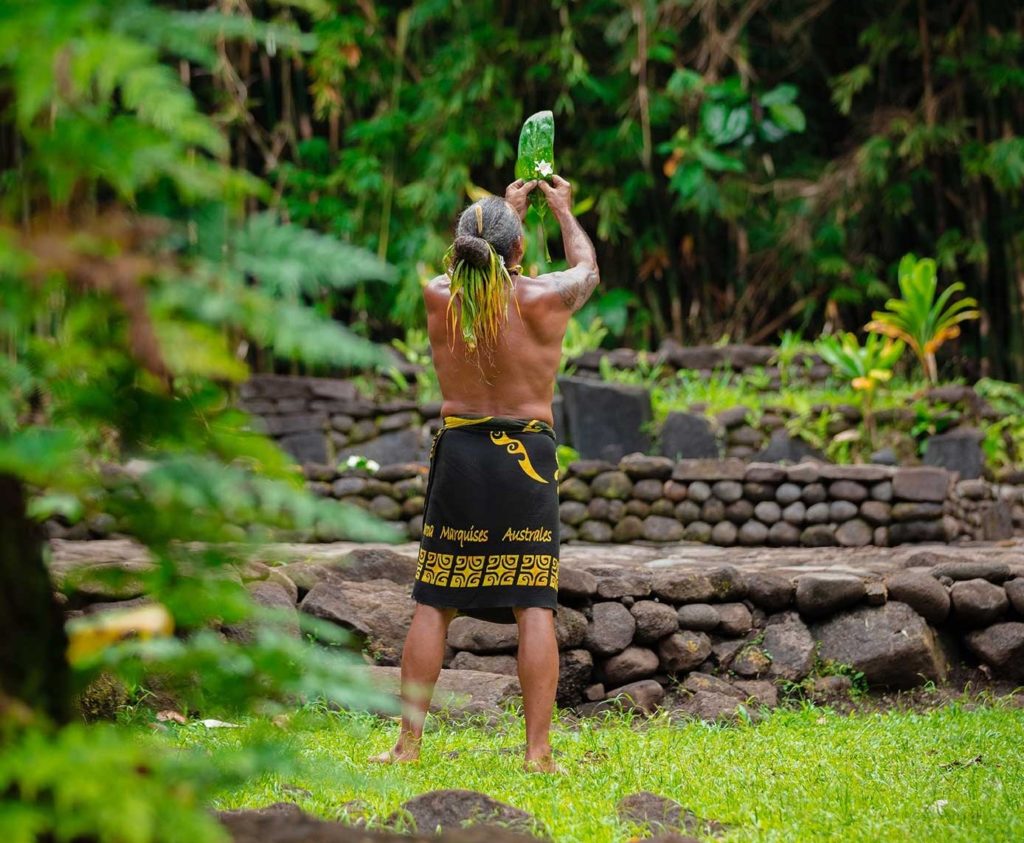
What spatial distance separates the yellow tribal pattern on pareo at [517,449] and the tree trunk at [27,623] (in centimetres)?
204

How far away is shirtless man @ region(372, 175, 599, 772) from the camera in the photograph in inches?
137

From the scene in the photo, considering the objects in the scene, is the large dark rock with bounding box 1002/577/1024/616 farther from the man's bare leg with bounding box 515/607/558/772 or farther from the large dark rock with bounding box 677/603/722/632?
the man's bare leg with bounding box 515/607/558/772

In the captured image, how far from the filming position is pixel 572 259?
3.77m

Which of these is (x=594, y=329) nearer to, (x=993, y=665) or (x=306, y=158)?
(x=306, y=158)

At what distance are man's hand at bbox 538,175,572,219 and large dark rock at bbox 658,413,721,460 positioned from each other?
5.57m

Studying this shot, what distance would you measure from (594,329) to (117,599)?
7.87 meters

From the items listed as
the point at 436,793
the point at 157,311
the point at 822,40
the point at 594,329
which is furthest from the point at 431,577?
the point at 822,40

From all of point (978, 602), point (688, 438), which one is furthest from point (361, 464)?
point (978, 602)

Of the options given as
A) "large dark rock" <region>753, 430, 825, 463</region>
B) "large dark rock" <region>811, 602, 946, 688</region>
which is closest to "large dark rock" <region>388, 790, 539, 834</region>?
"large dark rock" <region>811, 602, 946, 688</region>

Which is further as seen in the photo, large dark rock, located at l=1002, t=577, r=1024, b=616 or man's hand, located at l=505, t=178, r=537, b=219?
large dark rock, located at l=1002, t=577, r=1024, b=616

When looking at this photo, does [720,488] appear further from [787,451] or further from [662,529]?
[787,451]

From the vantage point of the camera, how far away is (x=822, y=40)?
13633 mm

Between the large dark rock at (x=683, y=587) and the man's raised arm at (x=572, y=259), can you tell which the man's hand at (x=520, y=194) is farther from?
the large dark rock at (x=683, y=587)

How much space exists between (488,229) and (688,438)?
19.5 feet
